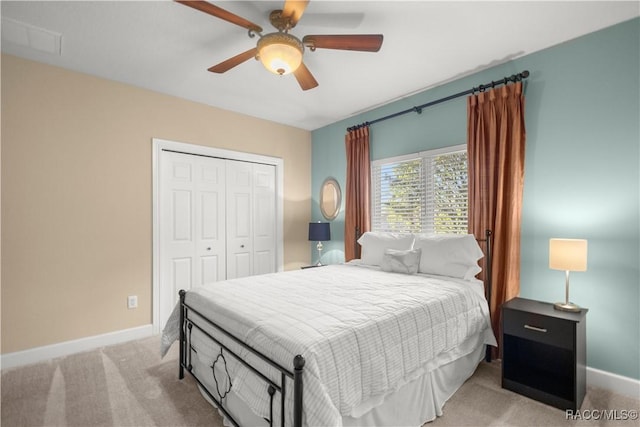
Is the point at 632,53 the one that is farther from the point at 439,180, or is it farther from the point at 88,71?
the point at 88,71

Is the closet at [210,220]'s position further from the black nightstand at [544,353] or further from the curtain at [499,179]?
the black nightstand at [544,353]

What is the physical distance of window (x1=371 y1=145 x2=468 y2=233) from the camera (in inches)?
129

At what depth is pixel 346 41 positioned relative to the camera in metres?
2.04

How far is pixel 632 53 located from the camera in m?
2.27

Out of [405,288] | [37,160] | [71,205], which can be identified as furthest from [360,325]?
[37,160]

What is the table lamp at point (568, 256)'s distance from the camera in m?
2.19

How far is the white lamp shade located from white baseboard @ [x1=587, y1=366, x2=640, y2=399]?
2.98ft

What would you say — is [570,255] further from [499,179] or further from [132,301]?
[132,301]

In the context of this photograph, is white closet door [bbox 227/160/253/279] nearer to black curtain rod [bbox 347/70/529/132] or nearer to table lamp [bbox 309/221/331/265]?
table lamp [bbox 309/221/331/265]

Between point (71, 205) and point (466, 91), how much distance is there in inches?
163

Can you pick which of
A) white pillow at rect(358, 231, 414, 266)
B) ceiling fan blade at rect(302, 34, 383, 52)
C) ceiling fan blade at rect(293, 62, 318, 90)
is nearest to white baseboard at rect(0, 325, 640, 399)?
white pillow at rect(358, 231, 414, 266)

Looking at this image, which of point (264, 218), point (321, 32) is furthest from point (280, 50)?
point (264, 218)

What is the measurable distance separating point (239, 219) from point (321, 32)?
105 inches

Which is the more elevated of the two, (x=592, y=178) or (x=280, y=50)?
(x=280, y=50)
